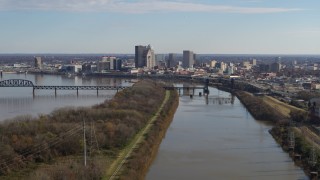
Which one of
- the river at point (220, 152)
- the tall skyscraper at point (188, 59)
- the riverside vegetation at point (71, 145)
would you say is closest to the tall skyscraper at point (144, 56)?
the tall skyscraper at point (188, 59)

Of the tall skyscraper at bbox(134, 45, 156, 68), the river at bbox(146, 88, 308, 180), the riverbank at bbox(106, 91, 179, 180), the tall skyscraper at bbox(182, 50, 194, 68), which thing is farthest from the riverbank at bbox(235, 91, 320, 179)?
the tall skyscraper at bbox(182, 50, 194, 68)

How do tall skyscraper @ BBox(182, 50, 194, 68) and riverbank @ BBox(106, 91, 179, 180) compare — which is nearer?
riverbank @ BBox(106, 91, 179, 180)

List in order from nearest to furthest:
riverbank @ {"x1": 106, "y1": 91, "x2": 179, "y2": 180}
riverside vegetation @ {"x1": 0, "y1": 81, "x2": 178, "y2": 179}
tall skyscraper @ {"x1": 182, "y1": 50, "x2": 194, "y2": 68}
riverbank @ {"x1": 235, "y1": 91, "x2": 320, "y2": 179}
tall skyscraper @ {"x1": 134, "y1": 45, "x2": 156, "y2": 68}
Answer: riverside vegetation @ {"x1": 0, "y1": 81, "x2": 178, "y2": 179} → riverbank @ {"x1": 106, "y1": 91, "x2": 179, "y2": 180} → riverbank @ {"x1": 235, "y1": 91, "x2": 320, "y2": 179} → tall skyscraper @ {"x1": 134, "y1": 45, "x2": 156, "y2": 68} → tall skyscraper @ {"x1": 182, "y1": 50, "x2": 194, "y2": 68}

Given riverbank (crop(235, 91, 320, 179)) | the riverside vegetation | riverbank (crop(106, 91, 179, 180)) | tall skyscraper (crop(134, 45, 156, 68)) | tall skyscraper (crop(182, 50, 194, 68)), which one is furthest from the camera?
tall skyscraper (crop(182, 50, 194, 68))

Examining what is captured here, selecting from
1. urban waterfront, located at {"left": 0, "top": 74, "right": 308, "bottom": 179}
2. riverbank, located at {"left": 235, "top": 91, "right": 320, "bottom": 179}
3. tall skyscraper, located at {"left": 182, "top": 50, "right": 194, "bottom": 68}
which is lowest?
urban waterfront, located at {"left": 0, "top": 74, "right": 308, "bottom": 179}

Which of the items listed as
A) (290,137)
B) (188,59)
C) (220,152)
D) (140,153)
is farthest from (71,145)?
(188,59)

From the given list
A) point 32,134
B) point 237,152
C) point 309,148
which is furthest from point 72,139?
point 309,148

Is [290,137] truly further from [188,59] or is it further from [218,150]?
[188,59]

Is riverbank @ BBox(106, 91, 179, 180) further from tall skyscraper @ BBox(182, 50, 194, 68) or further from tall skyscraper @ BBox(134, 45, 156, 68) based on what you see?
tall skyscraper @ BBox(182, 50, 194, 68)
